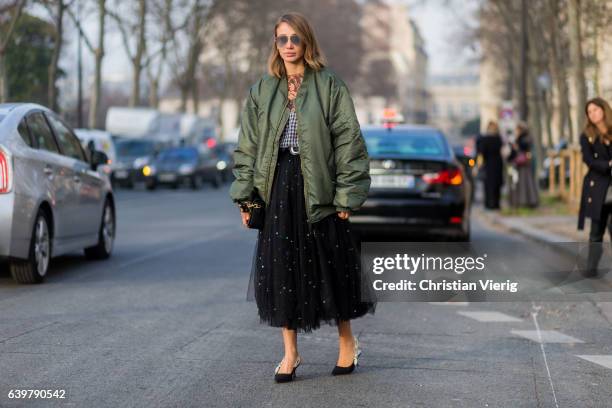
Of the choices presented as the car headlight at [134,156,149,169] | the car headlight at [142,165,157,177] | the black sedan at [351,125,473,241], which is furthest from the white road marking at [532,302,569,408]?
the car headlight at [134,156,149,169]

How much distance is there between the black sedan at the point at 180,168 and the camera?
42.6 meters

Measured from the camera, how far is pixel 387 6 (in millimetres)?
88188

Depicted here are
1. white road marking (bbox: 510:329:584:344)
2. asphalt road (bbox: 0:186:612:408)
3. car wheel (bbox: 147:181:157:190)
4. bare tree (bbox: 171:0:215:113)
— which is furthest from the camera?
bare tree (bbox: 171:0:215:113)

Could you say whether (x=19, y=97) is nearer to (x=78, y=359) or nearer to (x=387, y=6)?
(x=387, y=6)

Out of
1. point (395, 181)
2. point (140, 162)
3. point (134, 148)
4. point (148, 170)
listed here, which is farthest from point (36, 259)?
point (134, 148)

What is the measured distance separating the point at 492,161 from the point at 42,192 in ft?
52.9

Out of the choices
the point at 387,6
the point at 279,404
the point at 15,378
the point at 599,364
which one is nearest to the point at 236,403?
the point at 279,404

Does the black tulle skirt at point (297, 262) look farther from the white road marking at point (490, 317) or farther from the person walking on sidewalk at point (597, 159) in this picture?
the person walking on sidewalk at point (597, 159)

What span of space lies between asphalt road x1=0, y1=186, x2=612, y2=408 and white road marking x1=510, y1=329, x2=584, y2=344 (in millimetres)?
17

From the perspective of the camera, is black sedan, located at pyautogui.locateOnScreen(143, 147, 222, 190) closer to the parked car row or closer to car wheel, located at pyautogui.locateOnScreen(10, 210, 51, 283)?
the parked car row

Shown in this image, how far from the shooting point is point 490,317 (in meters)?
9.56

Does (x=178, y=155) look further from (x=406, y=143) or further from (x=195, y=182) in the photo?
(x=406, y=143)

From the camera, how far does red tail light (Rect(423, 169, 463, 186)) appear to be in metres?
14.1

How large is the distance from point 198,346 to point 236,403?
1.82 metres
